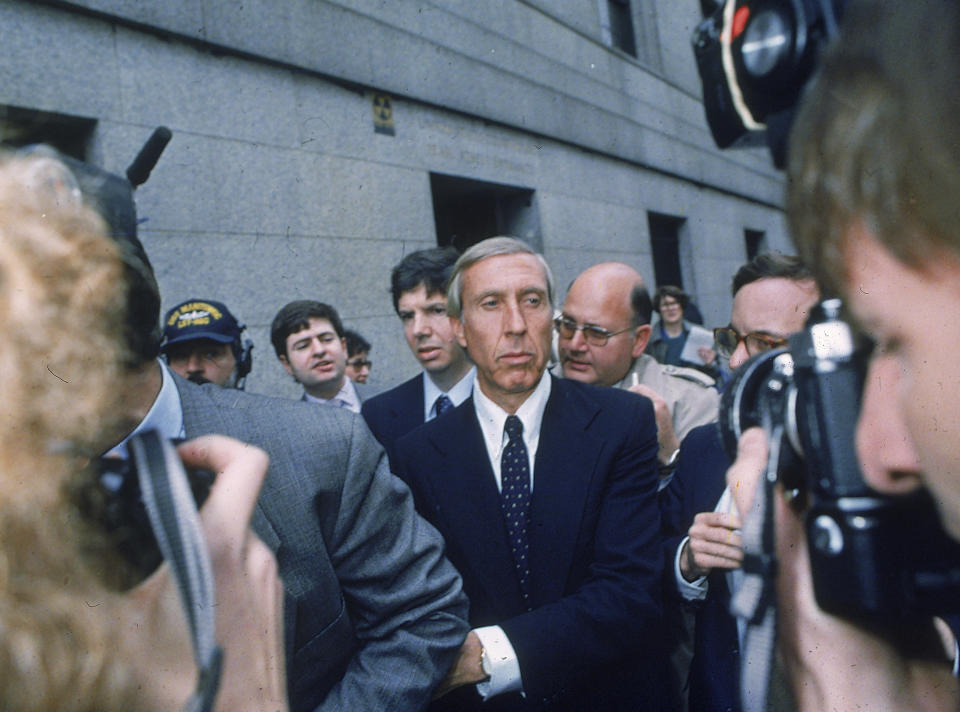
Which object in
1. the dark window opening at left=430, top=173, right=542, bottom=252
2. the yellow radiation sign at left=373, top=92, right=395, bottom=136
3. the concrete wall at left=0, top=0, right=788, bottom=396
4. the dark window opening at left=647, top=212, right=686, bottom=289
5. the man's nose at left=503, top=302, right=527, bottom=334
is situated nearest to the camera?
the man's nose at left=503, top=302, right=527, bottom=334

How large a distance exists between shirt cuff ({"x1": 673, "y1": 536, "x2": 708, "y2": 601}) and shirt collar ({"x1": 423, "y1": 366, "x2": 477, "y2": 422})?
1.24m

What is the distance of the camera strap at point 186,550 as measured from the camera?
0.59m

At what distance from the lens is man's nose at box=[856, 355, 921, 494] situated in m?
0.58

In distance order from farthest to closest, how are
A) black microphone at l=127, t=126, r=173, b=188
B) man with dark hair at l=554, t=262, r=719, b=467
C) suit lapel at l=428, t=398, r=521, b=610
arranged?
man with dark hair at l=554, t=262, r=719, b=467 → black microphone at l=127, t=126, r=173, b=188 → suit lapel at l=428, t=398, r=521, b=610

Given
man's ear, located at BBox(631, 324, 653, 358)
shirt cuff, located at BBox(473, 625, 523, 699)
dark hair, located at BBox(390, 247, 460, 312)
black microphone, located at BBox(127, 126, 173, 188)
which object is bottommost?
shirt cuff, located at BBox(473, 625, 523, 699)

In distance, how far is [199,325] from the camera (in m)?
2.84

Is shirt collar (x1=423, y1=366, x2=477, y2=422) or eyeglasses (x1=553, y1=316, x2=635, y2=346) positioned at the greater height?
eyeglasses (x1=553, y1=316, x2=635, y2=346)

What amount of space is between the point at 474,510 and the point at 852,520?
1191 millimetres

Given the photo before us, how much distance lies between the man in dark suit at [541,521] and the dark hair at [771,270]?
507 mm

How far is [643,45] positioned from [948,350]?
10034 millimetres

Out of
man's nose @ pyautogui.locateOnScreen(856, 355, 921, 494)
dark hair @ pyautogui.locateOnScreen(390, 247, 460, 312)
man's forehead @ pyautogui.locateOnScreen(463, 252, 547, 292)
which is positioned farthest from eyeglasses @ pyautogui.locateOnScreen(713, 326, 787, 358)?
dark hair @ pyautogui.locateOnScreen(390, 247, 460, 312)

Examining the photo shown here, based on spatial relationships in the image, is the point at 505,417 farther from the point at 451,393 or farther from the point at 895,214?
the point at 895,214

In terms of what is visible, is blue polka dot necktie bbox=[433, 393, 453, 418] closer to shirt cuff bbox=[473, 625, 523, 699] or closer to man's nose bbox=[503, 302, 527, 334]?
man's nose bbox=[503, 302, 527, 334]

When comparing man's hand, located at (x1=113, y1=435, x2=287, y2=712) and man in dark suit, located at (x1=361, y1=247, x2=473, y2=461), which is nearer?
man's hand, located at (x1=113, y1=435, x2=287, y2=712)
